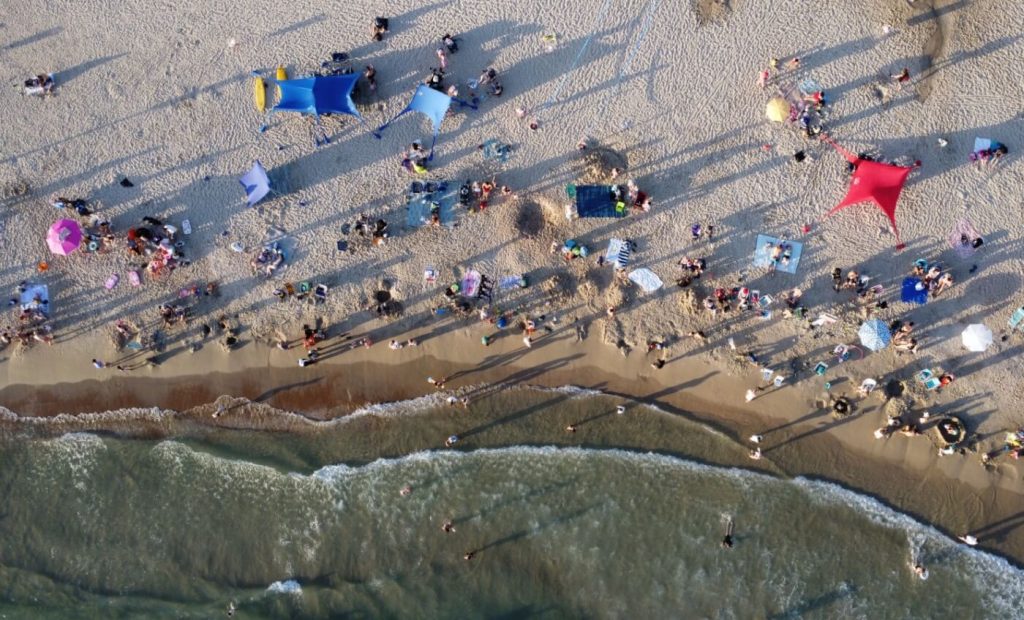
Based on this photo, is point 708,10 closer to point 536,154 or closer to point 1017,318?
point 536,154

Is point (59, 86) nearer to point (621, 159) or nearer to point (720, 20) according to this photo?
point (621, 159)

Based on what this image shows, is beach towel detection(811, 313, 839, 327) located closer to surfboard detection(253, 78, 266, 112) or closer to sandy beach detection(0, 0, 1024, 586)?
sandy beach detection(0, 0, 1024, 586)

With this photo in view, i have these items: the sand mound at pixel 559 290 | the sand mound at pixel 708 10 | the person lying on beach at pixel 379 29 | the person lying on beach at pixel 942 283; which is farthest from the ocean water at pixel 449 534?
the sand mound at pixel 708 10

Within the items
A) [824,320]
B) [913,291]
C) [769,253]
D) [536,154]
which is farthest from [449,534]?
[913,291]

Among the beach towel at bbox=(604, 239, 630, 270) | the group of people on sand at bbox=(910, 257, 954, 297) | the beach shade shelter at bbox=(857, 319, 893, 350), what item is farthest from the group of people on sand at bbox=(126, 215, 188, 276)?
the group of people on sand at bbox=(910, 257, 954, 297)

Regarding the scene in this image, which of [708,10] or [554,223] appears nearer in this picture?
[554,223]

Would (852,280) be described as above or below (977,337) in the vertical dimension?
above
